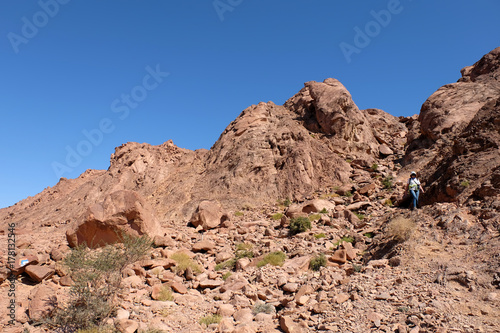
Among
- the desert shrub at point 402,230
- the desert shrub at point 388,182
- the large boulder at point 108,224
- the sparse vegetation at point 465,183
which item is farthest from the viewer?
the desert shrub at point 388,182

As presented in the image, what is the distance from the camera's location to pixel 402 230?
966 centimetres

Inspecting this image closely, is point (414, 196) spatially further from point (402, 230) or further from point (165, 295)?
point (165, 295)

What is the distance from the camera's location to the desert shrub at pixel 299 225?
42.9 ft

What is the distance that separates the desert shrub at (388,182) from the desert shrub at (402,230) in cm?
684

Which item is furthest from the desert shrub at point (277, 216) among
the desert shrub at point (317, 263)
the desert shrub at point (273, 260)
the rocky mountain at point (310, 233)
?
the desert shrub at point (317, 263)

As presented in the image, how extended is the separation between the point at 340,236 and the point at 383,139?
16.4 meters

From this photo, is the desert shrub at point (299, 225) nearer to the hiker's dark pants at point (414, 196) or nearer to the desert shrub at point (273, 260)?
the desert shrub at point (273, 260)

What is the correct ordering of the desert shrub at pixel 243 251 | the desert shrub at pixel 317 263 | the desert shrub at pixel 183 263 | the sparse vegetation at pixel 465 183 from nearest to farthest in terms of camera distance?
the desert shrub at pixel 317 263
the desert shrub at pixel 183 263
the sparse vegetation at pixel 465 183
the desert shrub at pixel 243 251

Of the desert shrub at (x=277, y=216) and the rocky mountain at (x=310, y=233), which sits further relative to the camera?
the desert shrub at (x=277, y=216)

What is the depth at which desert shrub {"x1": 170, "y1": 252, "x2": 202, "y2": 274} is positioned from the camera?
33.8 feet

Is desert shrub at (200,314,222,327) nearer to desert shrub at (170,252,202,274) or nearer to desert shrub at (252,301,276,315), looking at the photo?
desert shrub at (252,301,276,315)

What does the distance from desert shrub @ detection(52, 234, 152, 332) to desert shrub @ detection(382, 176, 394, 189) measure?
12547 millimetres

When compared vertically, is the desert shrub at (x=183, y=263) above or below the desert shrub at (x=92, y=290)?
above

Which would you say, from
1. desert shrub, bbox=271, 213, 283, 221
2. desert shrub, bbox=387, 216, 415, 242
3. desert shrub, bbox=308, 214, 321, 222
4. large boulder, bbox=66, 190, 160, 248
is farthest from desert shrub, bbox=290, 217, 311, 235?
large boulder, bbox=66, 190, 160, 248
